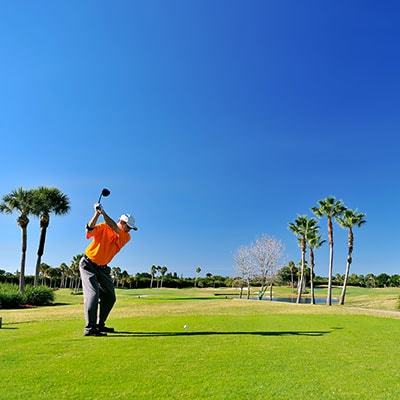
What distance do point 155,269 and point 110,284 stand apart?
458 ft

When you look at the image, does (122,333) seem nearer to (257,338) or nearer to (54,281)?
(257,338)

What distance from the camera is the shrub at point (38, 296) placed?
36.6 meters

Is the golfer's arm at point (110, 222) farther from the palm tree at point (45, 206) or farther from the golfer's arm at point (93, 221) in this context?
the palm tree at point (45, 206)

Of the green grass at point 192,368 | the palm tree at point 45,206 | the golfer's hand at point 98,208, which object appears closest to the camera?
the green grass at point 192,368

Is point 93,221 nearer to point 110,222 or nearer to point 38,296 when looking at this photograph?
point 110,222

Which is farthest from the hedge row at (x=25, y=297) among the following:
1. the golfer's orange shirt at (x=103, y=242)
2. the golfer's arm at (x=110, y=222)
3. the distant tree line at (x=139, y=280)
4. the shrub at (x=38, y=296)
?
the distant tree line at (x=139, y=280)

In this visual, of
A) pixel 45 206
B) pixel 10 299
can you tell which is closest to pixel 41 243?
pixel 45 206

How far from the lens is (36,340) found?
8984 millimetres

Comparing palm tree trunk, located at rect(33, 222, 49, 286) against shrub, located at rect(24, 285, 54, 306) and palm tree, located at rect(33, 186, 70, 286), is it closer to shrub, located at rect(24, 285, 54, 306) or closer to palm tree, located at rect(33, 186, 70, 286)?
palm tree, located at rect(33, 186, 70, 286)

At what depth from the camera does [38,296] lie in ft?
124

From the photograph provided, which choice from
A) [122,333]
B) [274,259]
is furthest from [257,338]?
[274,259]

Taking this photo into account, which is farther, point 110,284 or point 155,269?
point 155,269

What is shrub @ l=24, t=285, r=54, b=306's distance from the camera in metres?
36.6

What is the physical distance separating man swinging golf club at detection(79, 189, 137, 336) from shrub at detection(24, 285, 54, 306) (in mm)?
28125
